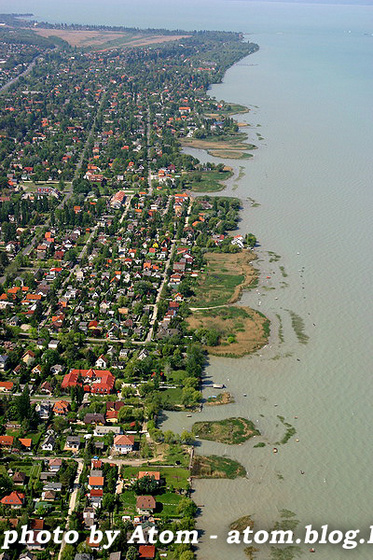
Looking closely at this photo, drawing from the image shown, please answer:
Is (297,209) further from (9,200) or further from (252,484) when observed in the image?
(252,484)

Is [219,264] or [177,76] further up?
[177,76]

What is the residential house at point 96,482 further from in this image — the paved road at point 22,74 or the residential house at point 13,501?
the paved road at point 22,74

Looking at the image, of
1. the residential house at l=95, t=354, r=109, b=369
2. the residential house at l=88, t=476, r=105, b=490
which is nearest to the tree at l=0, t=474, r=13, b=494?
the residential house at l=88, t=476, r=105, b=490

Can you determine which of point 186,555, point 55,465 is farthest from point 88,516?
point 186,555

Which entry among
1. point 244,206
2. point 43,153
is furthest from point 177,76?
point 244,206

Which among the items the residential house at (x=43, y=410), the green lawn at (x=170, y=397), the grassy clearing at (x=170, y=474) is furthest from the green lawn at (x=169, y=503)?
the residential house at (x=43, y=410)
